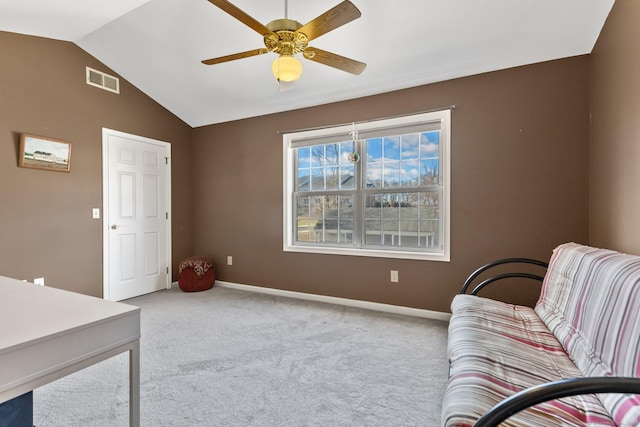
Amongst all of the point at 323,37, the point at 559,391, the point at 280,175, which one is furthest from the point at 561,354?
the point at 280,175

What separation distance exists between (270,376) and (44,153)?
3.12m

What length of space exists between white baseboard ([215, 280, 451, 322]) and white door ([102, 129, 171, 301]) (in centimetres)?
95

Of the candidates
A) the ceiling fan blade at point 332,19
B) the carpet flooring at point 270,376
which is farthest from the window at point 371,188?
the ceiling fan blade at point 332,19

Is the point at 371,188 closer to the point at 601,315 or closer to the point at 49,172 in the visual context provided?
the point at 601,315

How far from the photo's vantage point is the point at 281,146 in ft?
13.1

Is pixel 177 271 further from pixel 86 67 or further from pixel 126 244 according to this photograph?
pixel 86 67

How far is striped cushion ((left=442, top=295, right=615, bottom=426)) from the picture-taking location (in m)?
0.96

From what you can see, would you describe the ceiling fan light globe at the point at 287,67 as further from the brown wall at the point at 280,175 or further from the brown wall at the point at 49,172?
the brown wall at the point at 49,172

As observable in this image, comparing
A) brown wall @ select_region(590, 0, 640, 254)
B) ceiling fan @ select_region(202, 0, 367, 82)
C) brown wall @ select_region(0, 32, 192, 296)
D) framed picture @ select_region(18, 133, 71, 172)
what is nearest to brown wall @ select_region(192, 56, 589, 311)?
brown wall @ select_region(590, 0, 640, 254)

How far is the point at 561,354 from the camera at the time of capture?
140 cm

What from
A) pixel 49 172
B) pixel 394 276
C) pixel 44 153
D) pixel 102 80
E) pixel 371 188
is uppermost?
pixel 102 80

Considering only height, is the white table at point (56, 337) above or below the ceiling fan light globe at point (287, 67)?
below

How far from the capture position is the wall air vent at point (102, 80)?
3518mm

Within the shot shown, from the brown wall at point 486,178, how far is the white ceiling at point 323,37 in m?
0.17
